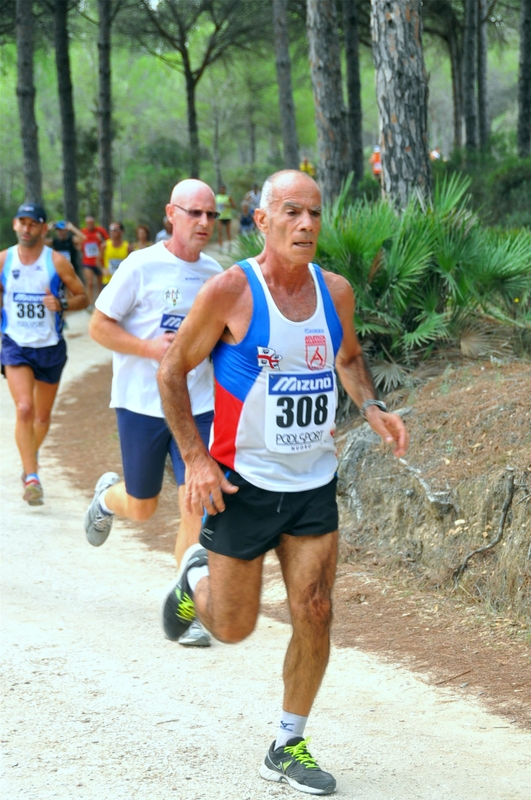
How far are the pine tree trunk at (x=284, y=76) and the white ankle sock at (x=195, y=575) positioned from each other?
1611 centimetres

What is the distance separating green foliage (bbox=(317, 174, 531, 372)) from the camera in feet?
27.5

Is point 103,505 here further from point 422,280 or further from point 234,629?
point 422,280

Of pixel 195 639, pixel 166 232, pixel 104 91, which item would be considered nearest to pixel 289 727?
pixel 195 639

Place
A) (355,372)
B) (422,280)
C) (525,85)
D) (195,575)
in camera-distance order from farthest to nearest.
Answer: (525,85) → (422,280) → (355,372) → (195,575)

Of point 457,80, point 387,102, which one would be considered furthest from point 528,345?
point 457,80

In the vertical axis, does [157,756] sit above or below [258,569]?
below

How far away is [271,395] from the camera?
3.60 metres

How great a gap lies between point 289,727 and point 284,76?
56.0ft

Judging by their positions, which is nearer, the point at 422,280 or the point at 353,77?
the point at 422,280

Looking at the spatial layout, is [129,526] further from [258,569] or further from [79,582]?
[258,569]

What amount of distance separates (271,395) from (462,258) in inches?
209

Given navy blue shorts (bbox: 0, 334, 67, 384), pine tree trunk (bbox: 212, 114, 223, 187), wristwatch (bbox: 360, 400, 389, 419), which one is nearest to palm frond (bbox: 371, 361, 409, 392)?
navy blue shorts (bbox: 0, 334, 67, 384)

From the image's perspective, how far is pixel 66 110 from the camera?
2423 centimetres

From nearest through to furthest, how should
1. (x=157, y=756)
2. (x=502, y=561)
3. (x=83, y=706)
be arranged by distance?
(x=157, y=756) < (x=83, y=706) < (x=502, y=561)
